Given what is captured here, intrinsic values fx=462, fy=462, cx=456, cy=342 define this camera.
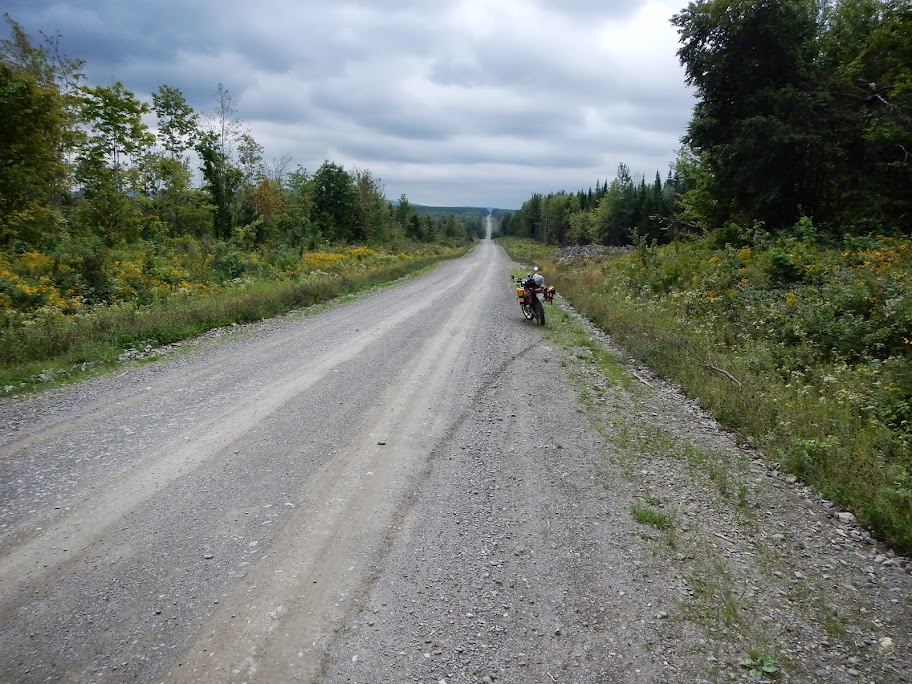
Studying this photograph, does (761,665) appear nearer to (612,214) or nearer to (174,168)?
(174,168)

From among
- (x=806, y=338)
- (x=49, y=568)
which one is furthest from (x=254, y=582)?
(x=806, y=338)

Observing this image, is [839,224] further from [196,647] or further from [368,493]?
[196,647]

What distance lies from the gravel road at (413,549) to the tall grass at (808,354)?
403 millimetres

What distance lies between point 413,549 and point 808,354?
7385 mm

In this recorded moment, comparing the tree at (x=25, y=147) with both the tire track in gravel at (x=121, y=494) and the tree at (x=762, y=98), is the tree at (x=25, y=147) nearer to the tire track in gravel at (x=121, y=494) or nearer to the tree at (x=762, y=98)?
the tire track in gravel at (x=121, y=494)

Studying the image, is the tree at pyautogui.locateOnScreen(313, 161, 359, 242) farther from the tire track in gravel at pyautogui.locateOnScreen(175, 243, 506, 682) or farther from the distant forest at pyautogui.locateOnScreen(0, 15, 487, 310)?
the tire track in gravel at pyautogui.locateOnScreen(175, 243, 506, 682)

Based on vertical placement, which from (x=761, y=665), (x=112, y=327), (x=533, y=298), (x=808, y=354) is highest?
(x=533, y=298)

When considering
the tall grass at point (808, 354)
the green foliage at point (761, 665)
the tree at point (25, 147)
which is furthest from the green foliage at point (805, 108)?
the tree at point (25, 147)

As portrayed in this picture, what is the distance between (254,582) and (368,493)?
1.25m

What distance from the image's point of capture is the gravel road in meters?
2.54

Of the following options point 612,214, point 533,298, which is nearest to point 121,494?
point 533,298

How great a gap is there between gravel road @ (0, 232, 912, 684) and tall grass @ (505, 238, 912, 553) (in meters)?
0.40

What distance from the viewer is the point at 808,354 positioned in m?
7.48

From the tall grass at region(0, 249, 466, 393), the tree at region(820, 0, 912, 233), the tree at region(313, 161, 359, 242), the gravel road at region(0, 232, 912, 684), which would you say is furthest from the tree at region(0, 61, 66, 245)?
the tree at region(313, 161, 359, 242)
